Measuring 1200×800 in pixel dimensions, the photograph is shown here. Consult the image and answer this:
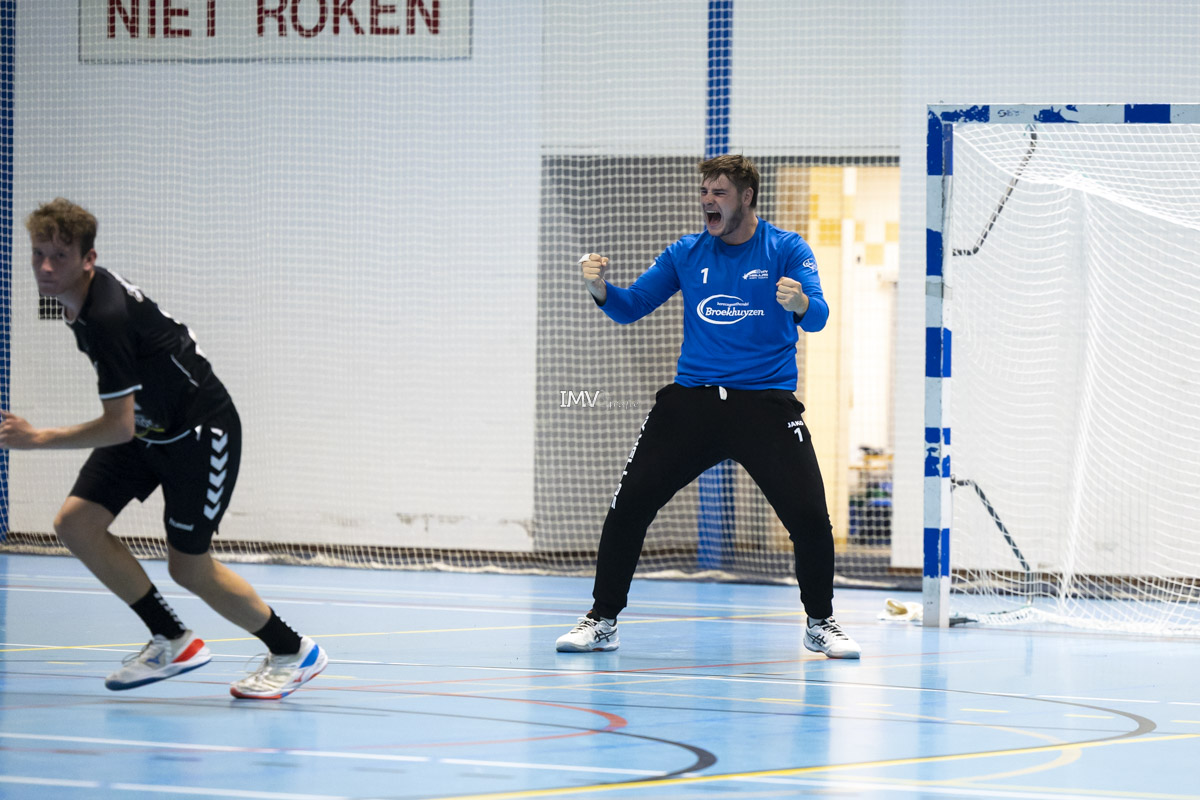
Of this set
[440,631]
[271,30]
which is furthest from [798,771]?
[271,30]

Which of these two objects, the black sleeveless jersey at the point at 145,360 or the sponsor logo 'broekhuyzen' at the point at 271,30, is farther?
the sponsor logo 'broekhuyzen' at the point at 271,30

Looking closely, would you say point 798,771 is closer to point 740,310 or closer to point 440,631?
point 740,310

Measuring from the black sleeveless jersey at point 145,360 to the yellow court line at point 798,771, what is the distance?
5.37ft

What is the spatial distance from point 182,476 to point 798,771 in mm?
1916

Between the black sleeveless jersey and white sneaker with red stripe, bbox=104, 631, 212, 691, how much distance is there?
62 cm

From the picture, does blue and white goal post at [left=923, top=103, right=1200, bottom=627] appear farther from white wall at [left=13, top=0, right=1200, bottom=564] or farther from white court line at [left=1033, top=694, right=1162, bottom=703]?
white wall at [left=13, top=0, right=1200, bottom=564]

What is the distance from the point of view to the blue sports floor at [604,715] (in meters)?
→ 3.26

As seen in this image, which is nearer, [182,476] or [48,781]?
[48,781]

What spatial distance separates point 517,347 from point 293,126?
2456 mm

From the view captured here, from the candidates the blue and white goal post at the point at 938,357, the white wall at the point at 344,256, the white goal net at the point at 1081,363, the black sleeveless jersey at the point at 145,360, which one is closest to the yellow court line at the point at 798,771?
the black sleeveless jersey at the point at 145,360

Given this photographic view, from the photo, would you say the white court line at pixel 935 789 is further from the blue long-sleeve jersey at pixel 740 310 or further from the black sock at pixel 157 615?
the blue long-sleeve jersey at pixel 740 310

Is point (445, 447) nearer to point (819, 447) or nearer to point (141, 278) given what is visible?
point (141, 278)

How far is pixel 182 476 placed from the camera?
4246mm

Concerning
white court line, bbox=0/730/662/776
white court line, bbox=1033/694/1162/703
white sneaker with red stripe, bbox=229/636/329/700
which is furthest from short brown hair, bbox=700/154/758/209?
white court line, bbox=0/730/662/776
